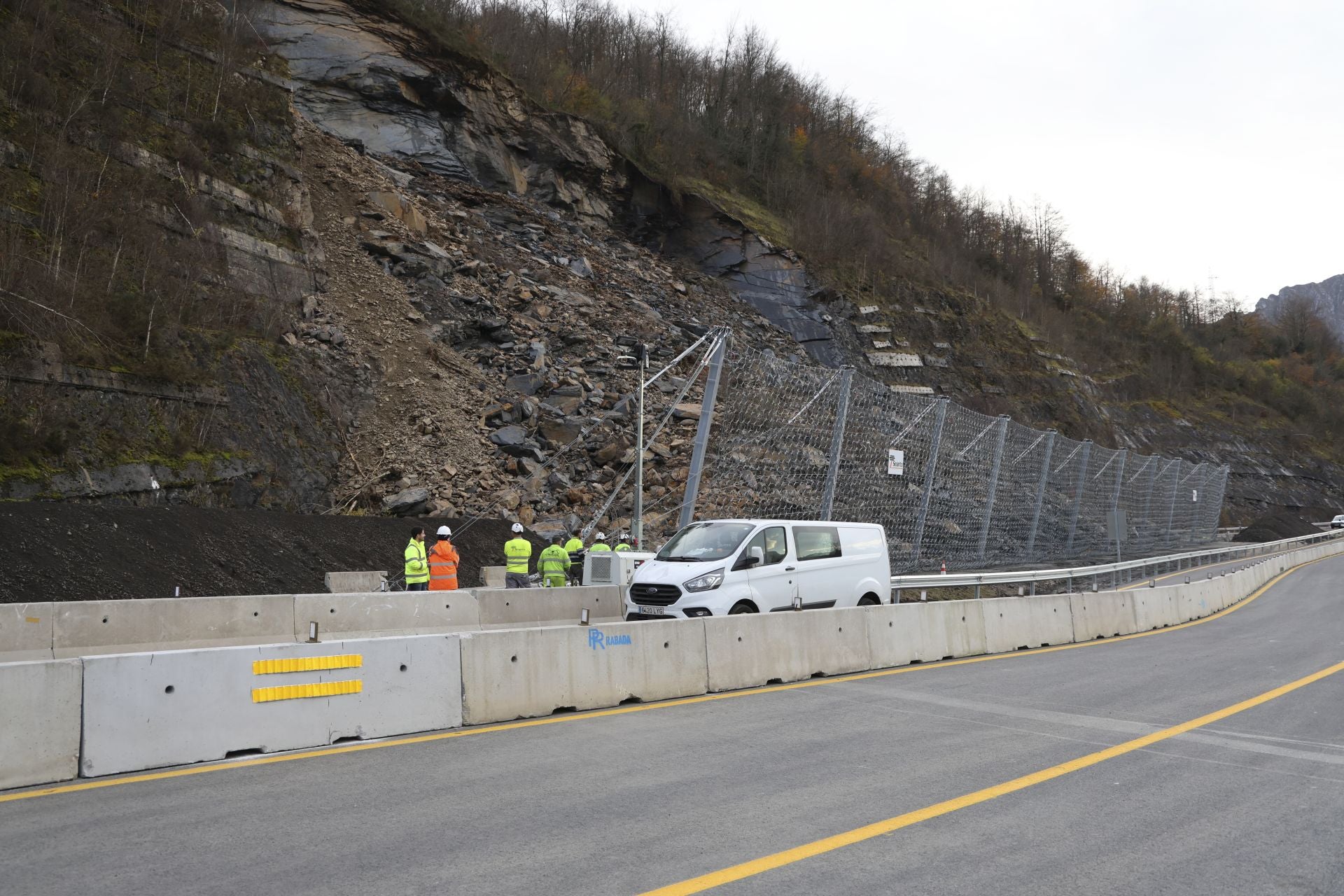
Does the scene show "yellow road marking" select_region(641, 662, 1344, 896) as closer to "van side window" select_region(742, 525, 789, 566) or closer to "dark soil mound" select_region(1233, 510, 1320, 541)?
"van side window" select_region(742, 525, 789, 566)

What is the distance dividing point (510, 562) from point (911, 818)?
45.0ft

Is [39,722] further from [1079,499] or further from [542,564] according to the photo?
[1079,499]

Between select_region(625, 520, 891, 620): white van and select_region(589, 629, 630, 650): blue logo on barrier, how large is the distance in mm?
2796

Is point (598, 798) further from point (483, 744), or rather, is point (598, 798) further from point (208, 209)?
point (208, 209)

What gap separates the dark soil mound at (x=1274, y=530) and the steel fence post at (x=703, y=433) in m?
44.6

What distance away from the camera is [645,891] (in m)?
4.32

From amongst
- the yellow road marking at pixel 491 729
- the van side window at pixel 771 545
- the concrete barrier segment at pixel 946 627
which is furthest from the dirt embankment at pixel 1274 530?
the van side window at pixel 771 545

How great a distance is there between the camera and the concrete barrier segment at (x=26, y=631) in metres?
12.3

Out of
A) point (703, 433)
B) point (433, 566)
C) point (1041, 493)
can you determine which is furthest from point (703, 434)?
point (1041, 493)

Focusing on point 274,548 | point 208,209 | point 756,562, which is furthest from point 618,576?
point 208,209

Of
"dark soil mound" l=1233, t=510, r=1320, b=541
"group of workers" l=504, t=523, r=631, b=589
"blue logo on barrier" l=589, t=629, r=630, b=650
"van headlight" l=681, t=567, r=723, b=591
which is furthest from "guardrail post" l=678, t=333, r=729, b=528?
"dark soil mound" l=1233, t=510, r=1320, b=541

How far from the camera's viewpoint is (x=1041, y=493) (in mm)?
26359

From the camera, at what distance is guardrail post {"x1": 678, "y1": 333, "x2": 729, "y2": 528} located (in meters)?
16.5

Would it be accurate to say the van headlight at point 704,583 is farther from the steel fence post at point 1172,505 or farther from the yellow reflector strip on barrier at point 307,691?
the steel fence post at point 1172,505
